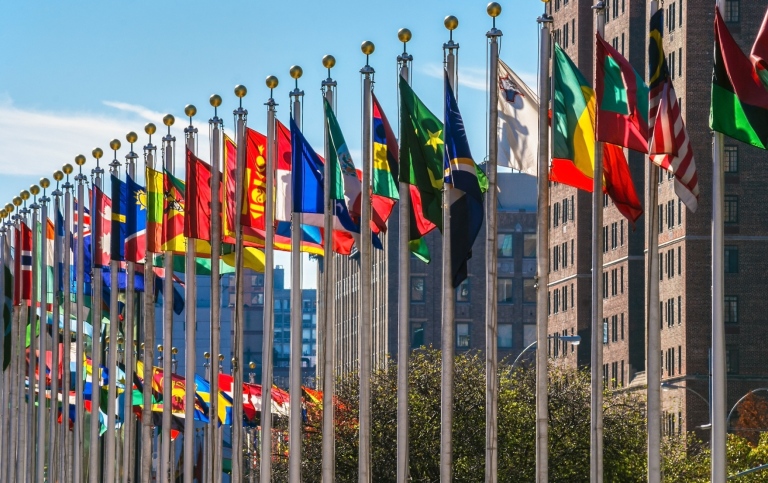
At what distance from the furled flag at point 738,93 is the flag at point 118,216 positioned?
84.1ft

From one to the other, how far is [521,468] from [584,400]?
12.1ft

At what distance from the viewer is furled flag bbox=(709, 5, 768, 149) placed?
29766mm

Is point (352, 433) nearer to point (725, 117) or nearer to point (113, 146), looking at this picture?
point (113, 146)

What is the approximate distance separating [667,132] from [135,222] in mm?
24069

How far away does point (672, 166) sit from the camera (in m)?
31.6

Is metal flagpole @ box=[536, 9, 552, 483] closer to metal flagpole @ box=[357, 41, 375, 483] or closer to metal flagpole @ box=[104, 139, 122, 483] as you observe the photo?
metal flagpole @ box=[357, 41, 375, 483]

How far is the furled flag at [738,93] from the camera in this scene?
29.8m

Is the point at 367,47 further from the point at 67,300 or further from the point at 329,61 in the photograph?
the point at 67,300

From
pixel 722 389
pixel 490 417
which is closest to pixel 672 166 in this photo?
pixel 722 389

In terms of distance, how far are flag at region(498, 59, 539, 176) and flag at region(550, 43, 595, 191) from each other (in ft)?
4.30

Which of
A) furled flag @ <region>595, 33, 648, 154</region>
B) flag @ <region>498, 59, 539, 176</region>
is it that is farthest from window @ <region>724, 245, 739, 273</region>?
furled flag @ <region>595, 33, 648, 154</region>

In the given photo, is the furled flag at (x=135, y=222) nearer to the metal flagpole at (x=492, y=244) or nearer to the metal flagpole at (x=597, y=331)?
the metal flagpole at (x=492, y=244)

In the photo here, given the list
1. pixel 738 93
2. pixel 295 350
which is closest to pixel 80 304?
pixel 295 350

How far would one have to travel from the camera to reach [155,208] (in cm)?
5094
